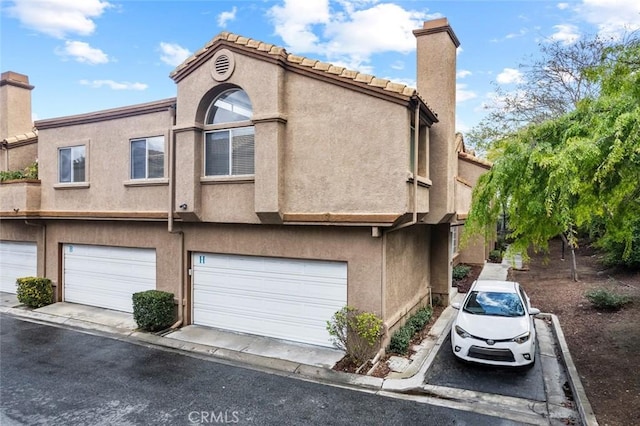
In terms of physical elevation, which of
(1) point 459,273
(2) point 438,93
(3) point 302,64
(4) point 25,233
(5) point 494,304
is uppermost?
(3) point 302,64

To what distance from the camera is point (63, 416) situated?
6.75m

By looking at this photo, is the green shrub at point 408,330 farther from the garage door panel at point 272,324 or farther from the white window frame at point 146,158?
the white window frame at point 146,158

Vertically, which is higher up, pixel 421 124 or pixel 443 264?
pixel 421 124

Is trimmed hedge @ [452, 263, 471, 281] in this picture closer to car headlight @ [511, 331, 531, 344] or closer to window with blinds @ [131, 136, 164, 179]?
car headlight @ [511, 331, 531, 344]

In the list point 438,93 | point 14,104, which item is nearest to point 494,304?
point 438,93

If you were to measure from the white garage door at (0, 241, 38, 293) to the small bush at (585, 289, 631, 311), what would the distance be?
19.0 meters

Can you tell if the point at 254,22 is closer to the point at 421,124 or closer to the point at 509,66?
the point at 421,124

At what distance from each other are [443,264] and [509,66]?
52.0 ft

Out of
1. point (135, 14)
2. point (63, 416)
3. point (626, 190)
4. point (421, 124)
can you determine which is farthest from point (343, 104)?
point (135, 14)

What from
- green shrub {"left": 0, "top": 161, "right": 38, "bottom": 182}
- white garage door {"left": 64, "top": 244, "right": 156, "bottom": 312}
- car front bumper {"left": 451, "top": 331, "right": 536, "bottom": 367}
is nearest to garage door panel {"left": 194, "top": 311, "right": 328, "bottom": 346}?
white garage door {"left": 64, "top": 244, "right": 156, "bottom": 312}

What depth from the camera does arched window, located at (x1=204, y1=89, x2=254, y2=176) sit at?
10281mm

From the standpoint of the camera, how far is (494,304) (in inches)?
380

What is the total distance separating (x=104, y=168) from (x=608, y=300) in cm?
1599

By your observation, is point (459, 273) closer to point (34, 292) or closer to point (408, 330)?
point (408, 330)
